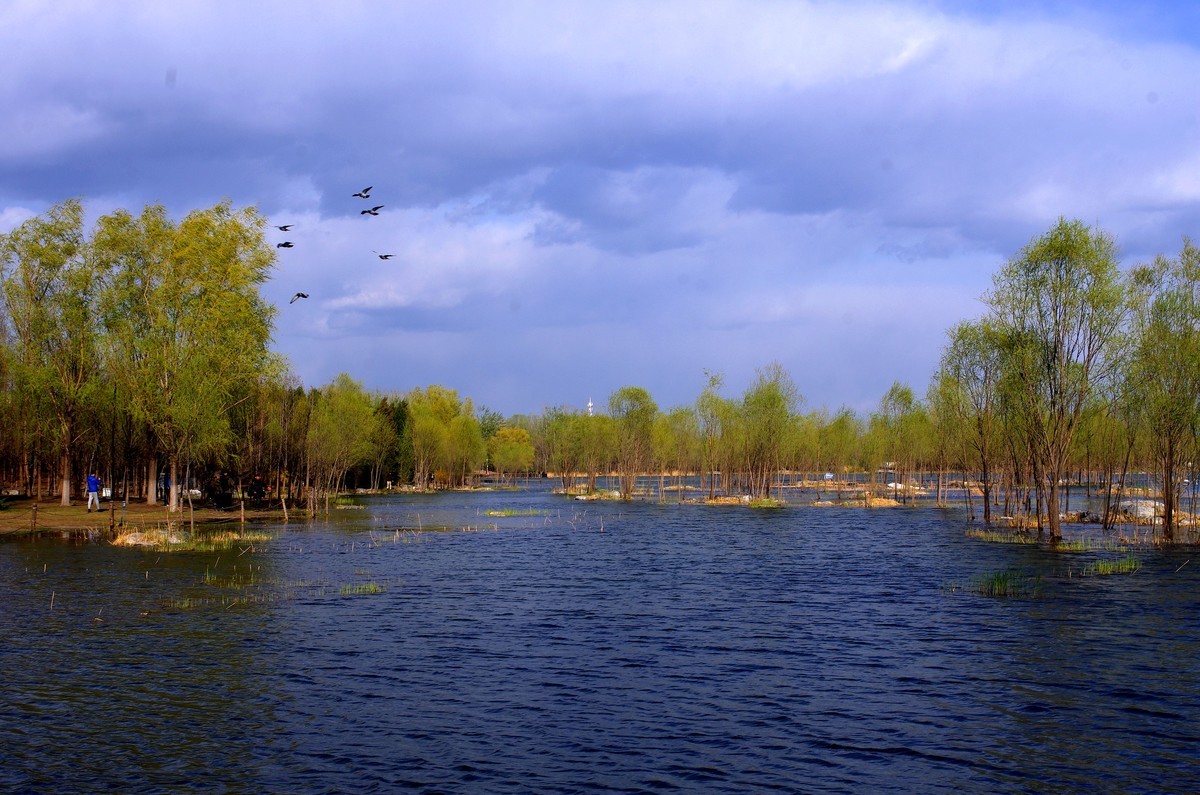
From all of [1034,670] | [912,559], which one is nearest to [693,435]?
[912,559]

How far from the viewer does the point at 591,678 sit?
22047 millimetres

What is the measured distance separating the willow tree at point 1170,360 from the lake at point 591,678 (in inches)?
282

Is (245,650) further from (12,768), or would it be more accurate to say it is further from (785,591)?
(785,591)

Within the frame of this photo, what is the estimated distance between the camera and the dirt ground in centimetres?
5541

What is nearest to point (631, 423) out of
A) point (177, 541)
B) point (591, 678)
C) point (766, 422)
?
point (766, 422)

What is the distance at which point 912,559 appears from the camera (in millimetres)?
46062

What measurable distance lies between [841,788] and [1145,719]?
804cm

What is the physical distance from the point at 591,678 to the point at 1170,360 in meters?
39.4

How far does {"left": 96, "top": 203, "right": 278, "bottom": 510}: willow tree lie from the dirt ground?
8.56 feet

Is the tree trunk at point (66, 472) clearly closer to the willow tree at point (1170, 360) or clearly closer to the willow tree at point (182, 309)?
the willow tree at point (182, 309)

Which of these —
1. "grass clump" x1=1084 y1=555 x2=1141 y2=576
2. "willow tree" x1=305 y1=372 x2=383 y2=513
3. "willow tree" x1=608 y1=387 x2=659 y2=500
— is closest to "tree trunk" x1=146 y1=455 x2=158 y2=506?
"willow tree" x1=305 y1=372 x2=383 y2=513

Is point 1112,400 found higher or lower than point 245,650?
higher

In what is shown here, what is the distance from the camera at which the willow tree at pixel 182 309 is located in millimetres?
60438

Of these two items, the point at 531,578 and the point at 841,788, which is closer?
the point at 841,788
